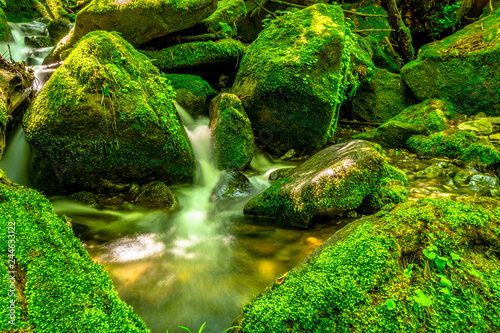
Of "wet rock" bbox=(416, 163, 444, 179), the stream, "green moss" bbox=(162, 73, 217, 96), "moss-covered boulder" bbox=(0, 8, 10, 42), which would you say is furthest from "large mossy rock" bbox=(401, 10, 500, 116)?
"moss-covered boulder" bbox=(0, 8, 10, 42)

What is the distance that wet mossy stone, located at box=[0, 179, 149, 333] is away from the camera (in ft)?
4.28

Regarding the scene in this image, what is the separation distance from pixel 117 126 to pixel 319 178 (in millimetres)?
3373

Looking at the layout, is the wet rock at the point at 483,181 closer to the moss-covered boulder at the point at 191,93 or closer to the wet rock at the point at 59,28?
the moss-covered boulder at the point at 191,93

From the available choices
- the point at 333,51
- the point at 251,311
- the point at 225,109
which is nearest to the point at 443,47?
the point at 333,51

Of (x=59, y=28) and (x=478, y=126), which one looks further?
(x=59, y=28)

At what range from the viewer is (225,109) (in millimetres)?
6145

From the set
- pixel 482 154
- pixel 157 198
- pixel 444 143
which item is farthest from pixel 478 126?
pixel 157 198

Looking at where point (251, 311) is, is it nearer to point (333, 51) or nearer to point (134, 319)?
point (134, 319)

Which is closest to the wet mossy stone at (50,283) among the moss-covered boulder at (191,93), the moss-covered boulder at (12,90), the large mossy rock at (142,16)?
the moss-covered boulder at (12,90)

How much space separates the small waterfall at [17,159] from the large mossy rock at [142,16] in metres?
4.44

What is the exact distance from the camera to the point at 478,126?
664 cm

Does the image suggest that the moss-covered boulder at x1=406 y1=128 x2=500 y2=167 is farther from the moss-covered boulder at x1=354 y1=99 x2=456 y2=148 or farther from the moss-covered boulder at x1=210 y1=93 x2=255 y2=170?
the moss-covered boulder at x1=210 y1=93 x2=255 y2=170

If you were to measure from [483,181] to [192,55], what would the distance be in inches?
320

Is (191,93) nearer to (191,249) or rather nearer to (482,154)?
(191,249)
